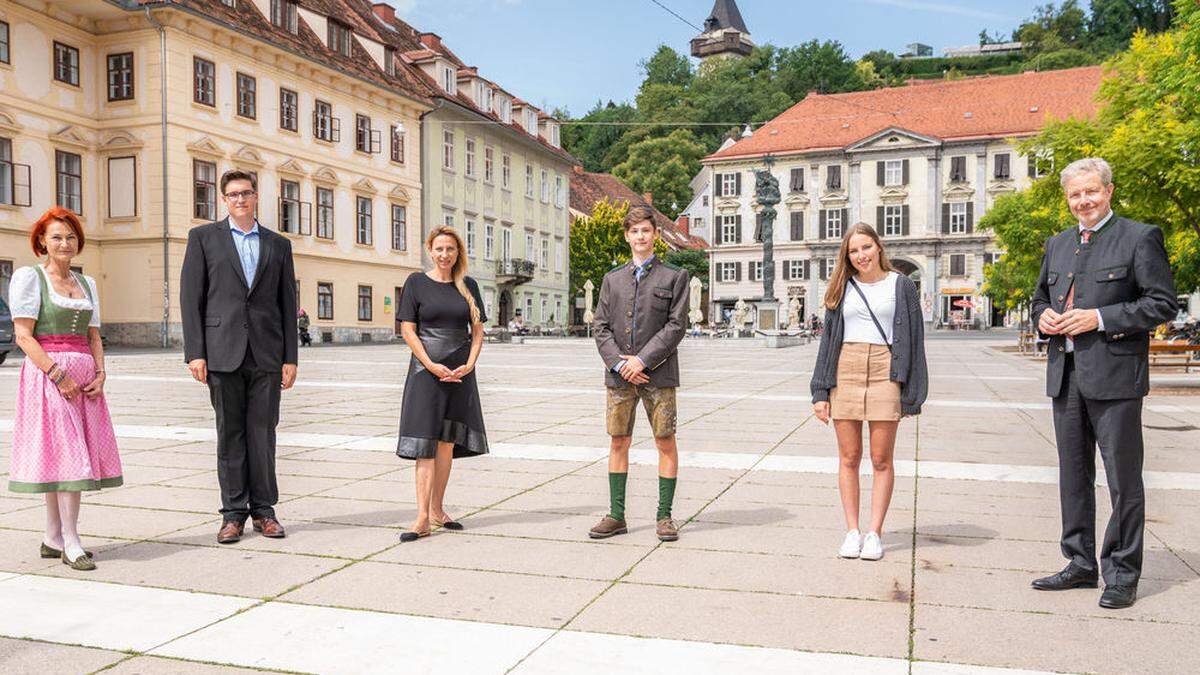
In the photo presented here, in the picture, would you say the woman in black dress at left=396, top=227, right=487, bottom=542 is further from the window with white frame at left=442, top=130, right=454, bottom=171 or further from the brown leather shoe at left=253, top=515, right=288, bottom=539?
the window with white frame at left=442, top=130, right=454, bottom=171

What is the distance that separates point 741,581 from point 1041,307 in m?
1.87

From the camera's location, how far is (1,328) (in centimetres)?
2047

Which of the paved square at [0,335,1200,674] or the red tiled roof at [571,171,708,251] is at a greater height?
the red tiled roof at [571,171,708,251]

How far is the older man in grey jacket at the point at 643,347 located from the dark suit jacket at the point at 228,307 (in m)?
1.79

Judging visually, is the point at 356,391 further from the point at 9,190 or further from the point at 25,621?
the point at 9,190

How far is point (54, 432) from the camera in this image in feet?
17.0

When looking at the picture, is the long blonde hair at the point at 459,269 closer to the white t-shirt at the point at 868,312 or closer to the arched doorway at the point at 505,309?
the white t-shirt at the point at 868,312

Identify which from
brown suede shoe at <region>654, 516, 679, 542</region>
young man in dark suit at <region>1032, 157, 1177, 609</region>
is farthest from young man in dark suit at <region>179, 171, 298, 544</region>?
young man in dark suit at <region>1032, 157, 1177, 609</region>

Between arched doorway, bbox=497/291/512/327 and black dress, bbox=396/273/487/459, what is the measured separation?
46942mm

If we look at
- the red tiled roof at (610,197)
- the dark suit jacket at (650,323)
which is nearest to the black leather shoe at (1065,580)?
the dark suit jacket at (650,323)

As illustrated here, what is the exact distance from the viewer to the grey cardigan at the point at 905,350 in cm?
526

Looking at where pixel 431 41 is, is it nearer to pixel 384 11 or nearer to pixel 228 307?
pixel 384 11

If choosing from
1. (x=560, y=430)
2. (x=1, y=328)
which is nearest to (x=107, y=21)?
(x=1, y=328)

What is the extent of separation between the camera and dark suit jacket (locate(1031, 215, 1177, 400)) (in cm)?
448
